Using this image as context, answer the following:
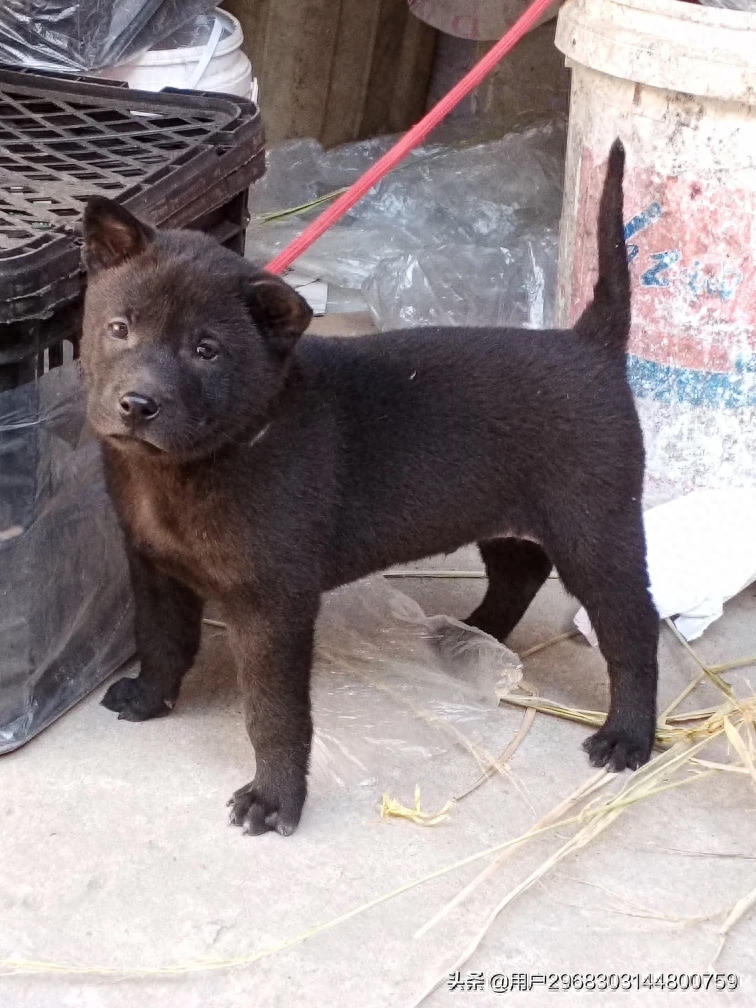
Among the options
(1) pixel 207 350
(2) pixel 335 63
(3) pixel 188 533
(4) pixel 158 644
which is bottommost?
(4) pixel 158 644

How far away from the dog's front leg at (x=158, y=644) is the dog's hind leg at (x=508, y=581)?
0.73m

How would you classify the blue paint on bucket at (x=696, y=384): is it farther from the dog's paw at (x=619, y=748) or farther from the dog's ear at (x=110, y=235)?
the dog's ear at (x=110, y=235)

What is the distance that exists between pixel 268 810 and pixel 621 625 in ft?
2.72

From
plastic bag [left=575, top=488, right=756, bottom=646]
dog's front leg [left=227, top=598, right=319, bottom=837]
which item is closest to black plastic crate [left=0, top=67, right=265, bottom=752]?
dog's front leg [left=227, top=598, right=319, bottom=837]

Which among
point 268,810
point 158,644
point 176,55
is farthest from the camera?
point 176,55

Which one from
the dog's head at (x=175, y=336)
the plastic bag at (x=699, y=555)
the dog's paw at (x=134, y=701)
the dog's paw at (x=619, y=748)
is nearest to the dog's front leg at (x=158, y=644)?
the dog's paw at (x=134, y=701)

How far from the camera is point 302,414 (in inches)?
96.3

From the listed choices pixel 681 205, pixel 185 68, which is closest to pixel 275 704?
pixel 681 205

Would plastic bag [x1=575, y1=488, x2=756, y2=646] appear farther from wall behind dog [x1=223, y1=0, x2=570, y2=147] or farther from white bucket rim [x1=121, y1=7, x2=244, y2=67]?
wall behind dog [x1=223, y1=0, x2=570, y2=147]

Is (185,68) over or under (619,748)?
over

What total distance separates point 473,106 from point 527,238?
1340mm

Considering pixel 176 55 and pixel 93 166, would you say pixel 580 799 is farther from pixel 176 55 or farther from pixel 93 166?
pixel 176 55

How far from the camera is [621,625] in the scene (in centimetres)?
278

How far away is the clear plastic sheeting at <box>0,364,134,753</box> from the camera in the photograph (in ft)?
8.45
